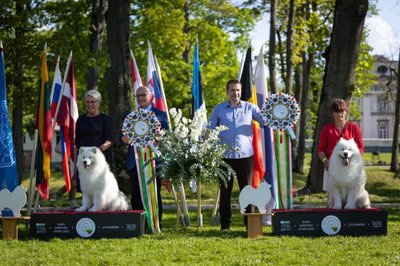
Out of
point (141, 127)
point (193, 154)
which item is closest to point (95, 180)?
point (141, 127)

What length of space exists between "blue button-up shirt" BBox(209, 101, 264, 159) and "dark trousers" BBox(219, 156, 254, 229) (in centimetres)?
10

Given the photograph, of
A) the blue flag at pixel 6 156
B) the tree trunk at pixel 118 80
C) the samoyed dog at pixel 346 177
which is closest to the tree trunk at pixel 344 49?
the tree trunk at pixel 118 80

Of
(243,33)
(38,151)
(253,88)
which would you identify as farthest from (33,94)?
(243,33)

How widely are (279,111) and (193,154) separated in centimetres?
146

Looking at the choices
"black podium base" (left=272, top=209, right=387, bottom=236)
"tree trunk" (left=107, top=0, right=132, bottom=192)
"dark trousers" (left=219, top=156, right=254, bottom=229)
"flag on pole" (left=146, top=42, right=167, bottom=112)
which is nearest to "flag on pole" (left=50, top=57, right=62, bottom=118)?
"flag on pole" (left=146, top=42, right=167, bottom=112)

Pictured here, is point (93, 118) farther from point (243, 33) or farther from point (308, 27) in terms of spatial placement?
point (243, 33)

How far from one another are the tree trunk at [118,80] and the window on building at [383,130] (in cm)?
7926

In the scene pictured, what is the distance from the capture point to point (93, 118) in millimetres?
8312

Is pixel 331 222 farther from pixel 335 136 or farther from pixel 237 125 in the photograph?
pixel 237 125

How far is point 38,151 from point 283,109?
410 cm

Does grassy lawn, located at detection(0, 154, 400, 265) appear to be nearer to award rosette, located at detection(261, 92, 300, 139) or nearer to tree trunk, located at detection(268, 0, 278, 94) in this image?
award rosette, located at detection(261, 92, 300, 139)

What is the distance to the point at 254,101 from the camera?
379 inches

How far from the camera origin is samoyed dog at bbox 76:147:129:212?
7711 mm

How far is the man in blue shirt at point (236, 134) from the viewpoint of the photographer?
8.30 meters
